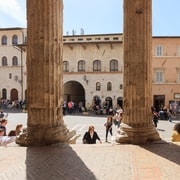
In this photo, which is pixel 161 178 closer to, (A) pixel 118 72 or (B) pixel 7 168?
(B) pixel 7 168

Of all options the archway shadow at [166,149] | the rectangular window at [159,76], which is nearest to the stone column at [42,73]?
the archway shadow at [166,149]

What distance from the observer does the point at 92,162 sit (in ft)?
22.6

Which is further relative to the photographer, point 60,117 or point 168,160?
point 60,117

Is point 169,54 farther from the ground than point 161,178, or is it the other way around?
point 169,54

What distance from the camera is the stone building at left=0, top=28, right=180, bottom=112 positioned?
36.5 metres

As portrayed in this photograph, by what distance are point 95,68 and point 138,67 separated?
30055 millimetres

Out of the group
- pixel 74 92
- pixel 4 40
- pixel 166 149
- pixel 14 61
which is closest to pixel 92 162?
pixel 166 149

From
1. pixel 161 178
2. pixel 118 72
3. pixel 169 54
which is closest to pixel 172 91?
pixel 169 54

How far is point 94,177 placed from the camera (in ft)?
18.9

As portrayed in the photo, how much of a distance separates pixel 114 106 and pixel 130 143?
29.6 m

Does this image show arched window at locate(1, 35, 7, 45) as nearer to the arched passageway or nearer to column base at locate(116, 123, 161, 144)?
the arched passageway

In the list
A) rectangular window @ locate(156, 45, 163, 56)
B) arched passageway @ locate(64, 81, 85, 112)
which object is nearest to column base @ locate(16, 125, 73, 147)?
rectangular window @ locate(156, 45, 163, 56)

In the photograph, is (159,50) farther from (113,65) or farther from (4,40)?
(4,40)

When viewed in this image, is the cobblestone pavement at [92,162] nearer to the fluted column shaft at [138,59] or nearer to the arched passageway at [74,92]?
the fluted column shaft at [138,59]
